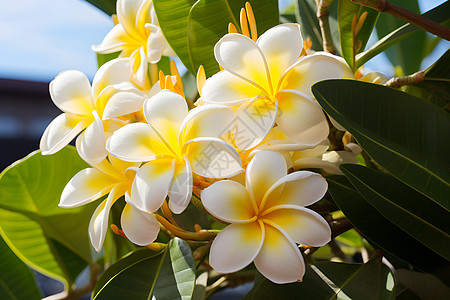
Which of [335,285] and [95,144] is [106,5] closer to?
[95,144]

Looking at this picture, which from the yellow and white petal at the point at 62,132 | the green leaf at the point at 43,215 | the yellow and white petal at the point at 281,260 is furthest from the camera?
the green leaf at the point at 43,215

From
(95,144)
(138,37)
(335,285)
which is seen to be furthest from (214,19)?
(335,285)

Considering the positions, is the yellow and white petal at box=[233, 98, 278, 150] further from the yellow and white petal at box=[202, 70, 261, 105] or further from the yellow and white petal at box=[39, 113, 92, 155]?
the yellow and white petal at box=[39, 113, 92, 155]

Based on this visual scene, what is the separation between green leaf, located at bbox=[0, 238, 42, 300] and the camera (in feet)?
2.25

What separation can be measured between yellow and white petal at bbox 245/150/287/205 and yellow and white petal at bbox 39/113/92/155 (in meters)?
0.19

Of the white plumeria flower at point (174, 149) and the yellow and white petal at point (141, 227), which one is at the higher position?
the white plumeria flower at point (174, 149)

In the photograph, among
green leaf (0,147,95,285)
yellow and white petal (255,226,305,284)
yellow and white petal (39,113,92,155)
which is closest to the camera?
yellow and white petal (255,226,305,284)

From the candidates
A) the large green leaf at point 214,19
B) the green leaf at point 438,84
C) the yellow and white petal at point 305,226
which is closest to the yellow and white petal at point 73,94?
the large green leaf at point 214,19

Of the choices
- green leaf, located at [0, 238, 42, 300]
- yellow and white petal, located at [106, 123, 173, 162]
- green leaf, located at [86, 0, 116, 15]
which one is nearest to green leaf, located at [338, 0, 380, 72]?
yellow and white petal, located at [106, 123, 173, 162]

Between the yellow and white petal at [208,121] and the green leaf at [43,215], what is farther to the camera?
the green leaf at [43,215]

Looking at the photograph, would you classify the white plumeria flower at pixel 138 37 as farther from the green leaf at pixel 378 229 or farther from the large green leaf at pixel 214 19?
the green leaf at pixel 378 229

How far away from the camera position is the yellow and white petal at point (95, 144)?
42cm

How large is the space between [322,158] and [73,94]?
25 cm

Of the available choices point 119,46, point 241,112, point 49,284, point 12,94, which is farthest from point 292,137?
point 12,94
